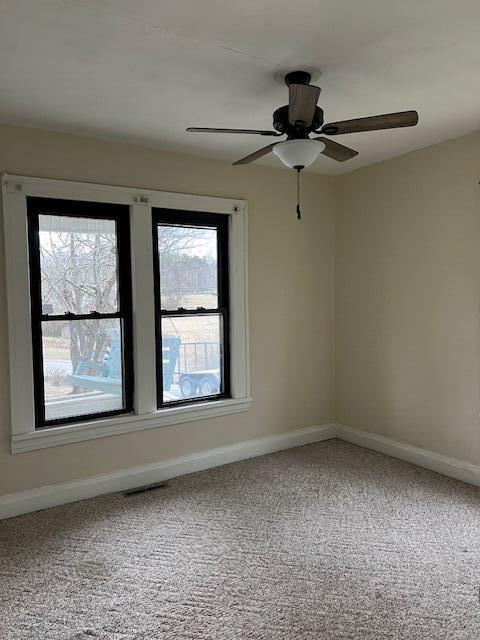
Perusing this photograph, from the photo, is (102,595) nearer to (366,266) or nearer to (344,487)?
(344,487)

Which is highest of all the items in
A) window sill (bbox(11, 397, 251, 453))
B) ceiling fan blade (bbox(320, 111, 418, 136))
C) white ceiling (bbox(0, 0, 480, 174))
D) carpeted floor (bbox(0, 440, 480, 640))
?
white ceiling (bbox(0, 0, 480, 174))

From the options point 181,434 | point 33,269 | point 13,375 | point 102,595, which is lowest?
point 102,595

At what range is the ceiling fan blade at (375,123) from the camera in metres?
2.12

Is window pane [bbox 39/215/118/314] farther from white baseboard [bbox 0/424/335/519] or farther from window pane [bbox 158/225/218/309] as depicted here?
white baseboard [bbox 0/424/335/519]

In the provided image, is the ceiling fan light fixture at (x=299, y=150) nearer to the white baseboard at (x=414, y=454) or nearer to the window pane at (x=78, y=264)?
the window pane at (x=78, y=264)

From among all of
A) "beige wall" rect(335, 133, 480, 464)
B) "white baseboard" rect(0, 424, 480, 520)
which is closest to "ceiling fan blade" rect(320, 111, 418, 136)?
"beige wall" rect(335, 133, 480, 464)

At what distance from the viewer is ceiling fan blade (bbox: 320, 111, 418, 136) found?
6.97ft

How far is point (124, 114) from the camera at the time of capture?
9.21 ft

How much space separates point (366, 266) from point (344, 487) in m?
1.89

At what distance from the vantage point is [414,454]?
374 cm

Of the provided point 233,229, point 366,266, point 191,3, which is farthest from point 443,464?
point 191,3

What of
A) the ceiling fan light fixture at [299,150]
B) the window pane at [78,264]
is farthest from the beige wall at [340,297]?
the ceiling fan light fixture at [299,150]

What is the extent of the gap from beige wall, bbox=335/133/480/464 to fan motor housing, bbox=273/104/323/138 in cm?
154

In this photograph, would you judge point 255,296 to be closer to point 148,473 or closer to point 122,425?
point 122,425
